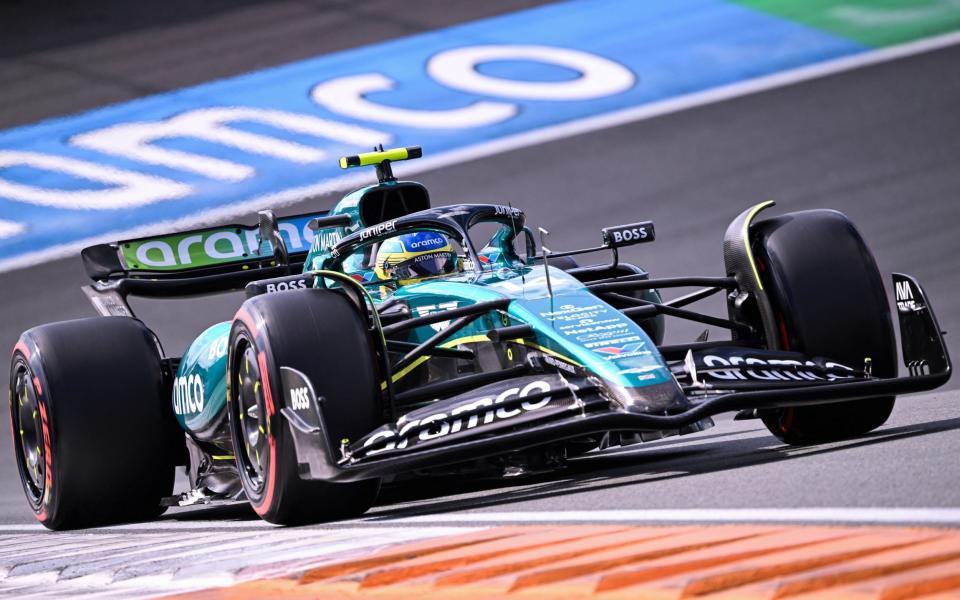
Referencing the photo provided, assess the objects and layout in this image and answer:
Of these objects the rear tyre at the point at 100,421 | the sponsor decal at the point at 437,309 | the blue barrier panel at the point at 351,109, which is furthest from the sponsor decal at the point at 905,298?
the blue barrier panel at the point at 351,109

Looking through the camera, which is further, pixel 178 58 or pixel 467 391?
pixel 178 58

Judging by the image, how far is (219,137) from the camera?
1770 cm

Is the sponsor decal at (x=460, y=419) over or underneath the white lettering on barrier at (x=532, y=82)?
underneath

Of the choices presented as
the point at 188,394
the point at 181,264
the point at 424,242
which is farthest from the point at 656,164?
the point at 188,394

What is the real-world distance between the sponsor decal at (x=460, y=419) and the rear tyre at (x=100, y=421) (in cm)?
246

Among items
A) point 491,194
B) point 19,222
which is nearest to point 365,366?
point 491,194

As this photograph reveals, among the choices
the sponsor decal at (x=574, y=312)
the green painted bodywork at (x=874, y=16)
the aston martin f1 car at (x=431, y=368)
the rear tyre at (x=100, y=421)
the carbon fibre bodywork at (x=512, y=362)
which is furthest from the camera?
the green painted bodywork at (x=874, y=16)

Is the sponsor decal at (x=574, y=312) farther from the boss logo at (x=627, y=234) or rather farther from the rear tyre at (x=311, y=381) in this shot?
the boss logo at (x=627, y=234)

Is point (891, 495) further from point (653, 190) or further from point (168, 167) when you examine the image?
point (168, 167)

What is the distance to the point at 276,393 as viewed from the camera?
6309 millimetres

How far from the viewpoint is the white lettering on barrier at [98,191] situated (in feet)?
53.9

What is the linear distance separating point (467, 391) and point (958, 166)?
947 cm

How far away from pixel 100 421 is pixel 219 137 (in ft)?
32.9

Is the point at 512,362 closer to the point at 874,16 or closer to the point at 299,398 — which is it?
the point at 299,398
